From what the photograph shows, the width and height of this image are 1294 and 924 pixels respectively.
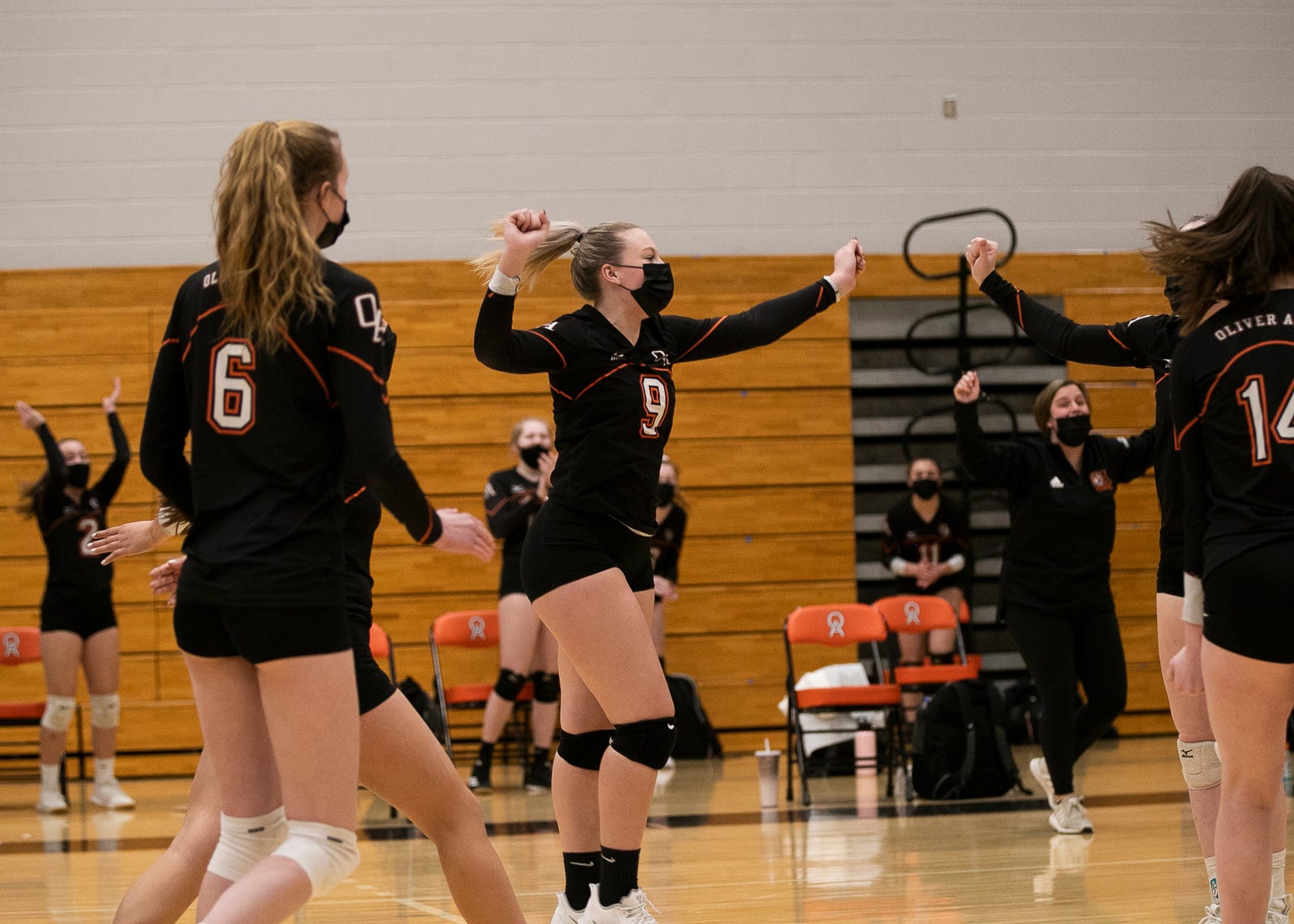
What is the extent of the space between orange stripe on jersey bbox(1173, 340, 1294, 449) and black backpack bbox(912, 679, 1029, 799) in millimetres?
4413

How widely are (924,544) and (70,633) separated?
5086mm

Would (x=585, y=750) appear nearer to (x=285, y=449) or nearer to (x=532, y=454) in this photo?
(x=285, y=449)

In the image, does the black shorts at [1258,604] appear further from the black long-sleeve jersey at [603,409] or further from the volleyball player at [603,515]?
the black long-sleeve jersey at [603,409]

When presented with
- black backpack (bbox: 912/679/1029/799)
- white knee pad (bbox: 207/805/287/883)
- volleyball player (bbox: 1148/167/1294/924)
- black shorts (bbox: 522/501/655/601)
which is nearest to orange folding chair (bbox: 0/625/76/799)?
black backpack (bbox: 912/679/1029/799)

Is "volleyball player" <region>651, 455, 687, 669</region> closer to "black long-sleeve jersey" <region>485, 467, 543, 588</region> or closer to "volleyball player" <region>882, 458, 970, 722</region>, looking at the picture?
"black long-sleeve jersey" <region>485, 467, 543, 588</region>

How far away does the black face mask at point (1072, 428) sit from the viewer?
5812 mm

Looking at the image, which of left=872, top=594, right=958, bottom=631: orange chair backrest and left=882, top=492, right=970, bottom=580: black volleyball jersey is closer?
left=872, top=594, right=958, bottom=631: orange chair backrest

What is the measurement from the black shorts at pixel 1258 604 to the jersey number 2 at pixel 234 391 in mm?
1816

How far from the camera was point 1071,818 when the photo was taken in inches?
Result: 229

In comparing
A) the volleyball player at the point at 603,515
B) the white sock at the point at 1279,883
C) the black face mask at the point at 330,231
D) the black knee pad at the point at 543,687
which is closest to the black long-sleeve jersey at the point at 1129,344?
the volleyball player at the point at 603,515

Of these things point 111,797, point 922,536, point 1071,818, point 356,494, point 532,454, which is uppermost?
point 356,494

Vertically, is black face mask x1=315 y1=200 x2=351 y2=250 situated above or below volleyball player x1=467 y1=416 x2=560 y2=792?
above

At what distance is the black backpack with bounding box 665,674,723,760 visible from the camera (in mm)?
8938

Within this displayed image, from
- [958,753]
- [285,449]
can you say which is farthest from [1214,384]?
[958,753]
